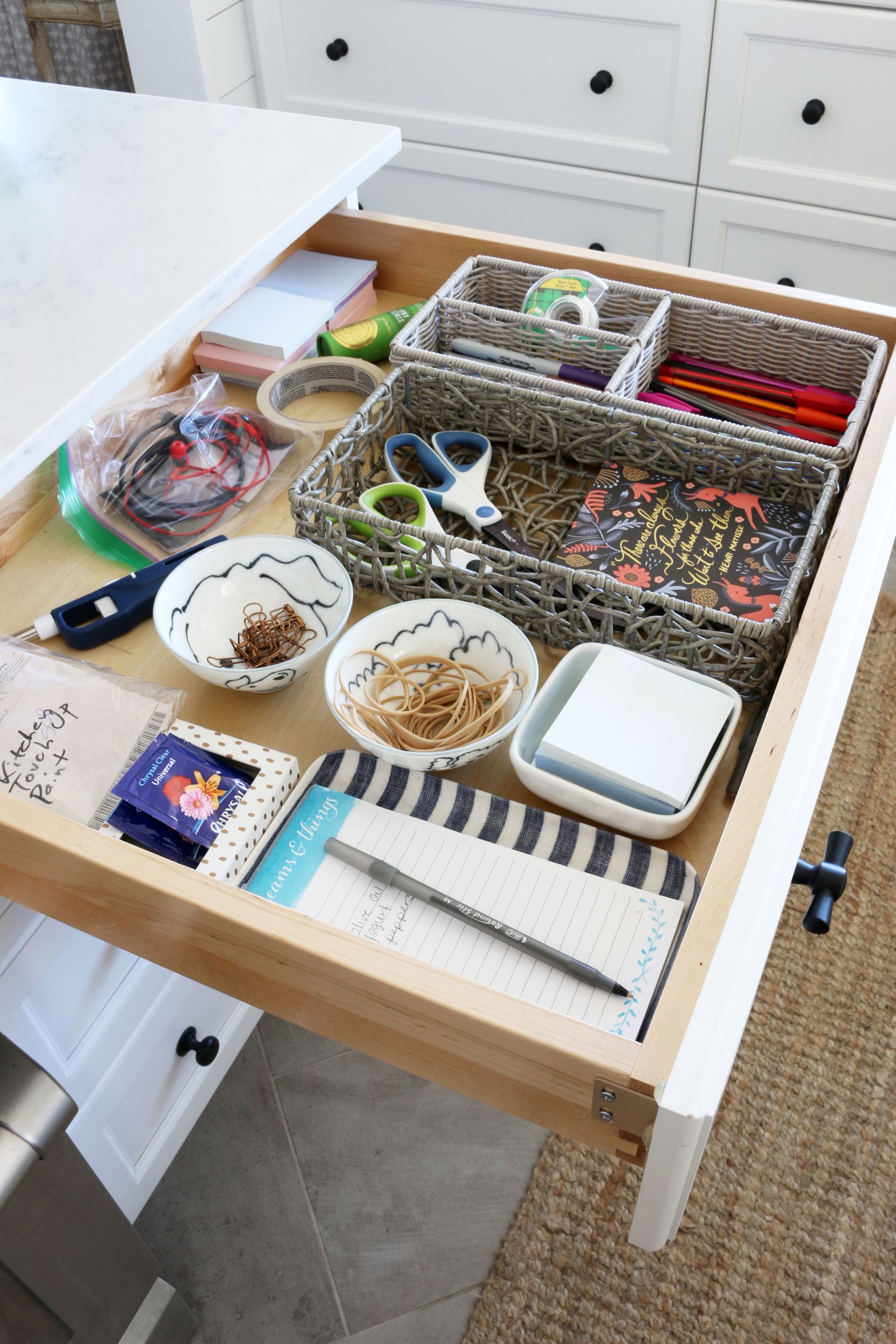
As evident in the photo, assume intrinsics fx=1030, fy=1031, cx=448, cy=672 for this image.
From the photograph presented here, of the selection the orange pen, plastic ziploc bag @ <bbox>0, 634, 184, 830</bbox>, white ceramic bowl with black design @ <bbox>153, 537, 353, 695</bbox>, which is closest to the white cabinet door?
plastic ziploc bag @ <bbox>0, 634, 184, 830</bbox>

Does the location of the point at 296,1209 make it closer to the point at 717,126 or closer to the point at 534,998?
the point at 534,998

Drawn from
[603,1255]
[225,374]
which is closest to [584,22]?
[225,374]

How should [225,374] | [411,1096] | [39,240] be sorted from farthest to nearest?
[411,1096], [225,374], [39,240]

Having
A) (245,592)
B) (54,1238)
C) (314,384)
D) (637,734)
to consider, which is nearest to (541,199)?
(314,384)

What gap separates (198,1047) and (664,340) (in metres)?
0.83

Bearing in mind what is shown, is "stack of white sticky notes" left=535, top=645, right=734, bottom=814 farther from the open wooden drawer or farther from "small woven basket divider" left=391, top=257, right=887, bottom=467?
"small woven basket divider" left=391, top=257, right=887, bottom=467

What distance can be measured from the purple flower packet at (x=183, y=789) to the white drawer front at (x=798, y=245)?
4.97 feet

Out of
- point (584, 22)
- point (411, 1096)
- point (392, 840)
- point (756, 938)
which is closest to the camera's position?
point (756, 938)

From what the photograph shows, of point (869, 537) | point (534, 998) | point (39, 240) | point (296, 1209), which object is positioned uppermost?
point (39, 240)

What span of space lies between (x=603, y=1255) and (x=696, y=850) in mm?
643

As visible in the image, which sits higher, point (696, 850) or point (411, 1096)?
point (696, 850)

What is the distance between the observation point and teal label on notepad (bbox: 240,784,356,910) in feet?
2.02

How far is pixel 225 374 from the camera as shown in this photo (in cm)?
103

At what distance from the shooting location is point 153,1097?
3.29 feet
